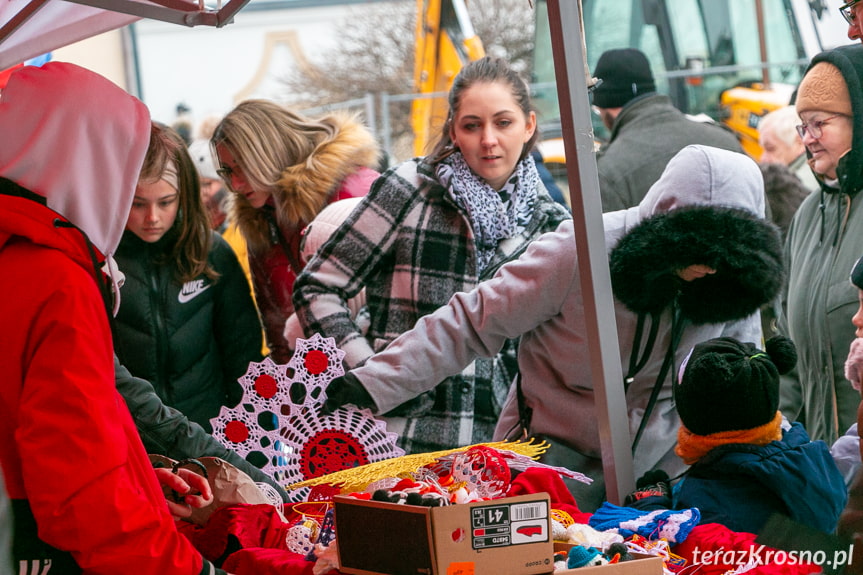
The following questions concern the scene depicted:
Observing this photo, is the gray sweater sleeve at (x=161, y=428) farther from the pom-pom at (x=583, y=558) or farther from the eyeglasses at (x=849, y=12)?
the eyeglasses at (x=849, y=12)

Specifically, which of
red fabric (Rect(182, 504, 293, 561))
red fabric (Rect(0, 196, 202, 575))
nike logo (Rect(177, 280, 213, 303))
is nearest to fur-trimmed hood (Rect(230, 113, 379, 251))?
nike logo (Rect(177, 280, 213, 303))

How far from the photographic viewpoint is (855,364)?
211cm

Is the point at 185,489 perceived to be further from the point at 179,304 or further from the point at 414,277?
the point at 179,304

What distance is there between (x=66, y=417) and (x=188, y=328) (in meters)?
1.63

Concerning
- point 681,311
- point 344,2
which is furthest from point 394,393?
point 344,2

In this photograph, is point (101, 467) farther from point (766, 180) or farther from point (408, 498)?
point (766, 180)

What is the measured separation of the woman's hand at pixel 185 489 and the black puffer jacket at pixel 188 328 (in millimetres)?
992

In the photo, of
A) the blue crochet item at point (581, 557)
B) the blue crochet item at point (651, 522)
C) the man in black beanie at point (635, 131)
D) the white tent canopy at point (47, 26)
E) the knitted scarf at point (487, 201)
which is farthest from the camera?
the man in black beanie at point (635, 131)

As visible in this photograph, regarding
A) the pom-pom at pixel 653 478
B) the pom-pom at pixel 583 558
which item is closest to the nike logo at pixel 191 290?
the pom-pom at pixel 653 478

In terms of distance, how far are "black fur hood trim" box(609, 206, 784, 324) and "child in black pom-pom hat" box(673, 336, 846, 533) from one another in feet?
0.70

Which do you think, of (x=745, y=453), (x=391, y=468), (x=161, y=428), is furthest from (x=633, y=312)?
(x=161, y=428)

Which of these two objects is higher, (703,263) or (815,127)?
(815,127)

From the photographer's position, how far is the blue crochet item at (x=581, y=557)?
5.13ft

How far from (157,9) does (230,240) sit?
5.53 feet
